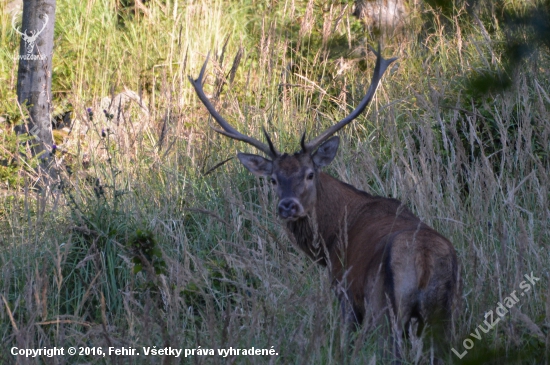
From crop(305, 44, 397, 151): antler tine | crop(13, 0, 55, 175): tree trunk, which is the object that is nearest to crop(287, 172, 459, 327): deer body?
crop(305, 44, 397, 151): antler tine

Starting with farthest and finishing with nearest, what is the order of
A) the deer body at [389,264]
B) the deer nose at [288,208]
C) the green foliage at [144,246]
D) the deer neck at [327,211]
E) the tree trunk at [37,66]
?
the tree trunk at [37,66], the deer neck at [327,211], the deer nose at [288,208], the green foliage at [144,246], the deer body at [389,264]

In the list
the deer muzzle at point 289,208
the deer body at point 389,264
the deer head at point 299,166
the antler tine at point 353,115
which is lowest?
the deer body at point 389,264

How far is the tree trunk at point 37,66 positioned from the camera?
21.3 feet

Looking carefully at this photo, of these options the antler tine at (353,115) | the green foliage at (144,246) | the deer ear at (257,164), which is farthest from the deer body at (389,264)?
the green foliage at (144,246)

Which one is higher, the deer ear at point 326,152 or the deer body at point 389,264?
the deer ear at point 326,152

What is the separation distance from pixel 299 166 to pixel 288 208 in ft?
1.22

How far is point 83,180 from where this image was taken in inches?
228

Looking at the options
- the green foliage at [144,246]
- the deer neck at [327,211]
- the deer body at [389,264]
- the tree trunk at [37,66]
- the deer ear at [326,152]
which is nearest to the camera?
the deer body at [389,264]

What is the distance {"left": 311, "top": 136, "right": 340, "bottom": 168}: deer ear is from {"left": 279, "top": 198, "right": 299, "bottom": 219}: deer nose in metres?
0.47

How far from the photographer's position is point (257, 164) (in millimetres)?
5082

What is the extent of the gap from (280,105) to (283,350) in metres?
3.66

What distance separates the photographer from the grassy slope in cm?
340

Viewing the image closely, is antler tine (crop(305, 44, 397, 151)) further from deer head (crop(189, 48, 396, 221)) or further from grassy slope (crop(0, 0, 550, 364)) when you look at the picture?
grassy slope (crop(0, 0, 550, 364))

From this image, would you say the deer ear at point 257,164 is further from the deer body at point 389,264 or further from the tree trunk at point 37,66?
the tree trunk at point 37,66
